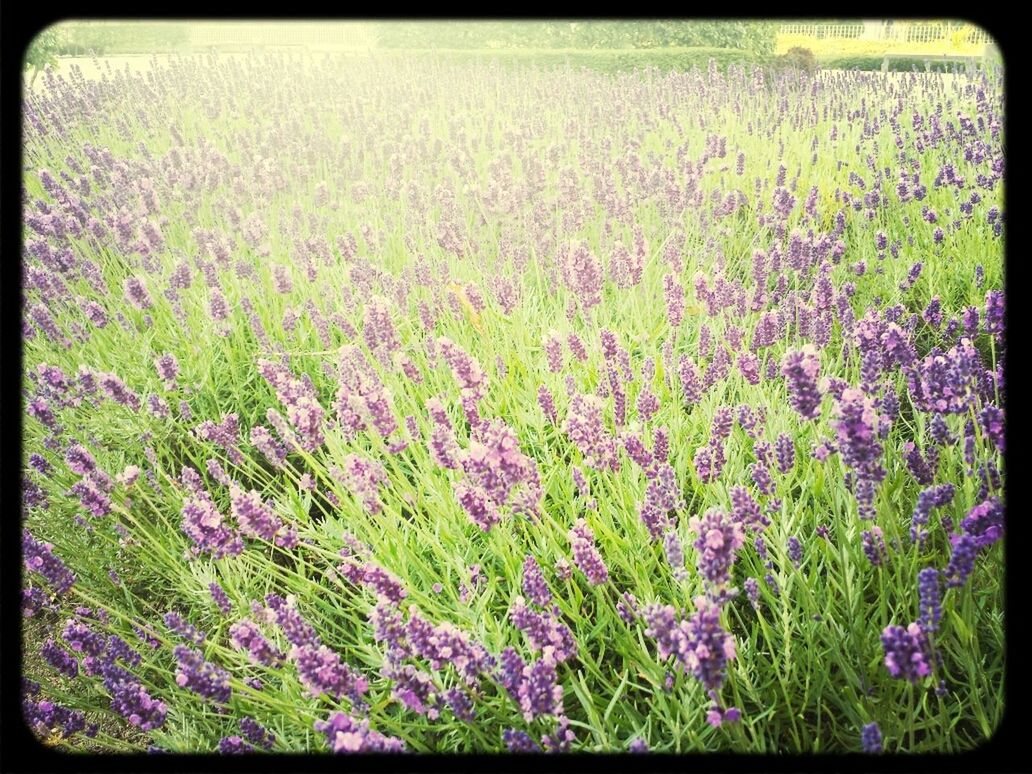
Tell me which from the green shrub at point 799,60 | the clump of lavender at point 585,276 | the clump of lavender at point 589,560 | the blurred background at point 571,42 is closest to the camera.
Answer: the clump of lavender at point 589,560

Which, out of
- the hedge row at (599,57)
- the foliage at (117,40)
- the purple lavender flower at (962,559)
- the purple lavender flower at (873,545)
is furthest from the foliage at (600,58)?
the purple lavender flower at (962,559)

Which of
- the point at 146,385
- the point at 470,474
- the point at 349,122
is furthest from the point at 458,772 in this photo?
the point at 349,122

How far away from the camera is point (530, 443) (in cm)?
201

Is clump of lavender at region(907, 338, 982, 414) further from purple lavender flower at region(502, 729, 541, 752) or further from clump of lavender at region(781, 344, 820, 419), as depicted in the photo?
purple lavender flower at region(502, 729, 541, 752)

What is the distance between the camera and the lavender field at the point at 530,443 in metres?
1.17

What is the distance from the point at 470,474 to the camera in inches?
48.1

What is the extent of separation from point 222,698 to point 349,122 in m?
4.81

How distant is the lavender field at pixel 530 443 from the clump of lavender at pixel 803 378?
0.4 inches

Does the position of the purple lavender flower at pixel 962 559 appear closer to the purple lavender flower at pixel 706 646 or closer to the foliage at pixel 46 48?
the purple lavender flower at pixel 706 646

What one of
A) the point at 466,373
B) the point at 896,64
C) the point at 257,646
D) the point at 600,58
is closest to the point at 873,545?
the point at 466,373

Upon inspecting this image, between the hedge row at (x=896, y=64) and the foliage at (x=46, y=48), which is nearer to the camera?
the hedge row at (x=896, y=64)

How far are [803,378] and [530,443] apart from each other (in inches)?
41.2

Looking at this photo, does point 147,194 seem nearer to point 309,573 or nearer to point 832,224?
point 309,573

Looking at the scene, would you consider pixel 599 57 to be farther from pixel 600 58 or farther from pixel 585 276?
pixel 585 276
